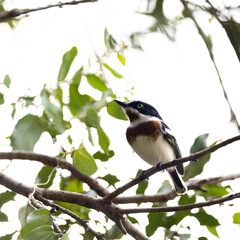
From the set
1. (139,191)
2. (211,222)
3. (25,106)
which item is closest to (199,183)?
(211,222)

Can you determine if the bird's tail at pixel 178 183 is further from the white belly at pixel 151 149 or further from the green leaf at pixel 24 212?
the green leaf at pixel 24 212

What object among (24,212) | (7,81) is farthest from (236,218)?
(7,81)

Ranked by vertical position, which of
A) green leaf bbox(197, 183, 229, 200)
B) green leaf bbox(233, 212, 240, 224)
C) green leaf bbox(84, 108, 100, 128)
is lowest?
green leaf bbox(233, 212, 240, 224)

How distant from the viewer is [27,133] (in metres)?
1.67

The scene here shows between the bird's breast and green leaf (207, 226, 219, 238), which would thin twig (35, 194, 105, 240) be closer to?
green leaf (207, 226, 219, 238)

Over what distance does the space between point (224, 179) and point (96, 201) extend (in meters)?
0.67

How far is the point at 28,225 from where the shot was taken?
1.89 metres

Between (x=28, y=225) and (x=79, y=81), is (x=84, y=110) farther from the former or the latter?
(x=28, y=225)

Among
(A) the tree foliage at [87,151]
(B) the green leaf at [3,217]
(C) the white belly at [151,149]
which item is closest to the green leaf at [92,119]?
(A) the tree foliage at [87,151]

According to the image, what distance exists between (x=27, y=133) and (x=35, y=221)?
0.43m

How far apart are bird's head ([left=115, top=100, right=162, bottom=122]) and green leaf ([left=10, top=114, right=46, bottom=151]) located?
1.60m

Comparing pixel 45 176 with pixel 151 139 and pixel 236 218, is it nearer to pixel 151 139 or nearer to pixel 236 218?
pixel 151 139

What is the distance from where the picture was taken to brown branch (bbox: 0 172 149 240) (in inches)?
93.0

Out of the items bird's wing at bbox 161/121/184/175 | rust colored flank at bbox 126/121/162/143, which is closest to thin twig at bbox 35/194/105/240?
rust colored flank at bbox 126/121/162/143
